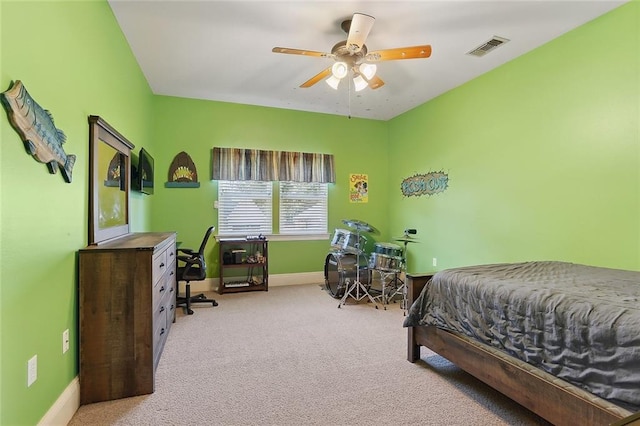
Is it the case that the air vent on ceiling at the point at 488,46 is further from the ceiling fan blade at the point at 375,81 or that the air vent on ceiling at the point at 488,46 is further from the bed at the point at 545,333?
the bed at the point at 545,333

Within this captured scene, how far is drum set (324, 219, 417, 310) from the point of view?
4.11 metres

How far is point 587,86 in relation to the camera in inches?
109

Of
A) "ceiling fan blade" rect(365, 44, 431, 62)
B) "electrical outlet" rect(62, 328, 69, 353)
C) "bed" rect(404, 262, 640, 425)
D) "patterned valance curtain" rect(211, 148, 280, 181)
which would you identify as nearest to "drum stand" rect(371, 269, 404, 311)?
"bed" rect(404, 262, 640, 425)

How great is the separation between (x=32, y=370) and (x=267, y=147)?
13.2 feet

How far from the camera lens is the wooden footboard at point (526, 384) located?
1388 mm

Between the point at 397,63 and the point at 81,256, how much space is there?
11.1ft

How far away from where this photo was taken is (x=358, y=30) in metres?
2.40

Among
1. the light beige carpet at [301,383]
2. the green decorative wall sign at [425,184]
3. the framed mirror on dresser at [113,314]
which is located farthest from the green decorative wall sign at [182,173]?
the green decorative wall sign at [425,184]

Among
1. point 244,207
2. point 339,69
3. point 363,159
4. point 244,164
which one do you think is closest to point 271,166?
point 244,164

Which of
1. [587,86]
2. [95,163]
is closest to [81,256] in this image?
[95,163]

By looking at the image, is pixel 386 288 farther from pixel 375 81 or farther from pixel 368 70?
pixel 368 70

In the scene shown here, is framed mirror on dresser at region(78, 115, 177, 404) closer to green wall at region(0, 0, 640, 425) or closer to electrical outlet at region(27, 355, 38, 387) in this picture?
green wall at region(0, 0, 640, 425)

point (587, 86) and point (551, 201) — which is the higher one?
point (587, 86)

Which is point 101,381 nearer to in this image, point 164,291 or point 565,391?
point 164,291
